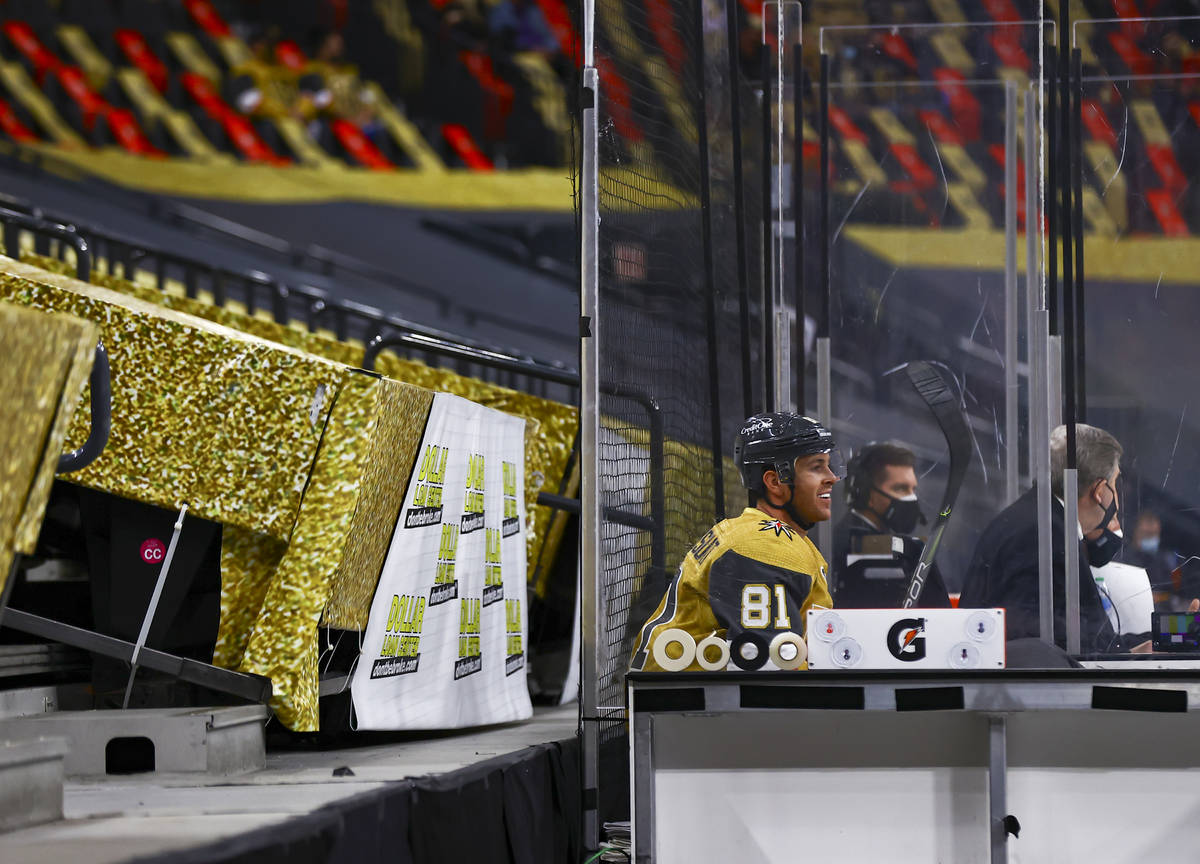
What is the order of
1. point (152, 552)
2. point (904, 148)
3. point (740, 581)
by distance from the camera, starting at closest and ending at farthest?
point (740, 581) → point (152, 552) → point (904, 148)

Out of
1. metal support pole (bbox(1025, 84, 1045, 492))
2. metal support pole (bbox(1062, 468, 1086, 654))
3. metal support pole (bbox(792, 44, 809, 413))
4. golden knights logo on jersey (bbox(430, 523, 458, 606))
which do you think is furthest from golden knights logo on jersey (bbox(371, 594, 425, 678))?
metal support pole (bbox(1025, 84, 1045, 492))

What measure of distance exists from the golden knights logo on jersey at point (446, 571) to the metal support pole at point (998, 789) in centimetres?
231

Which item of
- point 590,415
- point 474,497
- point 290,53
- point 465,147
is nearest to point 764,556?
point 590,415

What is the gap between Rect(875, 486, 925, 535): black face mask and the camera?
16.5ft

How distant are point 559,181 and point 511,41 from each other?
1780 mm

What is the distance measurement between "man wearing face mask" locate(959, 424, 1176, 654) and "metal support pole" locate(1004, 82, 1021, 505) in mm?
648

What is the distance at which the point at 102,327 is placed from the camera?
3930 millimetres

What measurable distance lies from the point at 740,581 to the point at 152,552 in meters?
1.83

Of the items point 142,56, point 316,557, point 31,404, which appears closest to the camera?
point 31,404

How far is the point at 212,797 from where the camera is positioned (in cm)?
293

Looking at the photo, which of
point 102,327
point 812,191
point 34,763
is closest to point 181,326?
Result: point 102,327

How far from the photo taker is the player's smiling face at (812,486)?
11.3ft

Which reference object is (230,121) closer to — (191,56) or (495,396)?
(191,56)

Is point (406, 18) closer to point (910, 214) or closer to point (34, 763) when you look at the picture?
point (910, 214)
